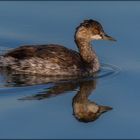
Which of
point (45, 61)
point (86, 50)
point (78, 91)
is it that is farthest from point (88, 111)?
point (86, 50)

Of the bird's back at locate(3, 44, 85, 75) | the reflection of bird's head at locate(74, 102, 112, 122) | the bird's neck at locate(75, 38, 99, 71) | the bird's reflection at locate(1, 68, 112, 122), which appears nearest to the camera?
the reflection of bird's head at locate(74, 102, 112, 122)

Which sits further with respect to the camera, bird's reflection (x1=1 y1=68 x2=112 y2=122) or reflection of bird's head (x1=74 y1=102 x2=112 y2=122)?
bird's reflection (x1=1 y1=68 x2=112 y2=122)

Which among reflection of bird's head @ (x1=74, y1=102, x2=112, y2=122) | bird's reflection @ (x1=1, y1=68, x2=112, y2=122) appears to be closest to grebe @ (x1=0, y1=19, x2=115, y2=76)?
bird's reflection @ (x1=1, y1=68, x2=112, y2=122)

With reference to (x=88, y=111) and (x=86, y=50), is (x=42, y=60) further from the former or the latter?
(x=88, y=111)

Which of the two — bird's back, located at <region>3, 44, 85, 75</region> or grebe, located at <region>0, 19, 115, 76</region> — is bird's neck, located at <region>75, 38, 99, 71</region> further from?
bird's back, located at <region>3, 44, 85, 75</region>

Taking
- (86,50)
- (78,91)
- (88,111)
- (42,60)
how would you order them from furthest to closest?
1. (86,50)
2. (42,60)
3. (78,91)
4. (88,111)

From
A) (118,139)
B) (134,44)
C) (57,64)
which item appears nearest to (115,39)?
(134,44)

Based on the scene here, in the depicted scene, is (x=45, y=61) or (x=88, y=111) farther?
(x=45, y=61)

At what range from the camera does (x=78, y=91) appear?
1425 cm

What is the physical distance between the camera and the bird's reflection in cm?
1327

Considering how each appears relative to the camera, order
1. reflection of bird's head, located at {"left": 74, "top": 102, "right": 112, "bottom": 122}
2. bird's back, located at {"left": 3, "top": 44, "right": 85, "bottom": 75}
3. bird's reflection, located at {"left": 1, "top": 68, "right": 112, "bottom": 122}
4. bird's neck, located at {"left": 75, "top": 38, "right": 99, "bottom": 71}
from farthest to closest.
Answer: bird's neck, located at {"left": 75, "top": 38, "right": 99, "bottom": 71} < bird's back, located at {"left": 3, "top": 44, "right": 85, "bottom": 75} < bird's reflection, located at {"left": 1, "top": 68, "right": 112, "bottom": 122} < reflection of bird's head, located at {"left": 74, "top": 102, "right": 112, "bottom": 122}

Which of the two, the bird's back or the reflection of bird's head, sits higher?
the bird's back

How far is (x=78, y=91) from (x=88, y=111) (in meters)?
0.85

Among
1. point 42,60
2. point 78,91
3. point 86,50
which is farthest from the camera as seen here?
point 86,50
